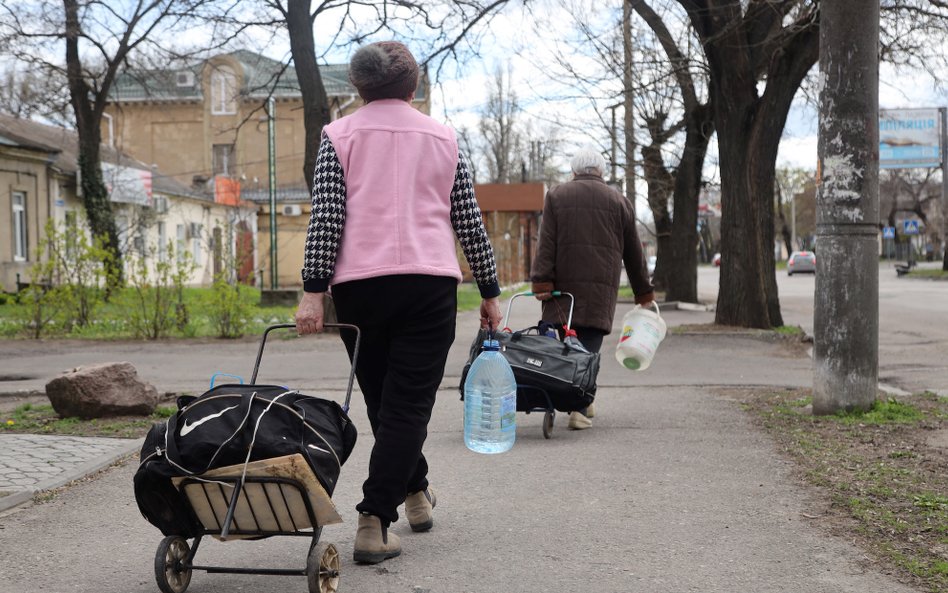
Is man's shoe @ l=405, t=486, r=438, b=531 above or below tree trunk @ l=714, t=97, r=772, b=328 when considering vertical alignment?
below

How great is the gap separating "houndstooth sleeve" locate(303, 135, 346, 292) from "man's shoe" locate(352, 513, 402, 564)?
35.5 inches

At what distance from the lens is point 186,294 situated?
16.1 metres

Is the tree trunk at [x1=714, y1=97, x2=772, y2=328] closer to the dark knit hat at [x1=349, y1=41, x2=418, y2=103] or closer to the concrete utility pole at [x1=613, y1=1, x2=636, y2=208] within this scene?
the concrete utility pole at [x1=613, y1=1, x2=636, y2=208]

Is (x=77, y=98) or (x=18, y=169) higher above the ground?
(x=77, y=98)

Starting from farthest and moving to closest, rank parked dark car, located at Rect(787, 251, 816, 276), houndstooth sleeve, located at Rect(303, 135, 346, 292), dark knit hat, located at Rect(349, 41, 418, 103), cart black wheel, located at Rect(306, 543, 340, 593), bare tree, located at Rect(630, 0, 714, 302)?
parked dark car, located at Rect(787, 251, 816, 276) < bare tree, located at Rect(630, 0, 714, 302) < dark knit hat, located at Rect(349, 41, 418, 103) < houndstooth sleeve, located at Rect(303, 135, 346, 292) < cart black wheel, located at Rect(306, 543, 340, 593)

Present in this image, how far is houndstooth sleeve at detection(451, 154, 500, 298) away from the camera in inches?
170

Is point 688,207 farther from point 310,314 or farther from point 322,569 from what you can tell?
point 322,569

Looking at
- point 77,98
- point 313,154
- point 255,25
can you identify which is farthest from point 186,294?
point 77,98

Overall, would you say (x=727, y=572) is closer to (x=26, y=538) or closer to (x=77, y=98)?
(x=26, y=538)

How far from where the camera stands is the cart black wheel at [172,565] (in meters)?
3.53

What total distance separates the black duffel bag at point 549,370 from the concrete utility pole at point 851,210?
1795 mm

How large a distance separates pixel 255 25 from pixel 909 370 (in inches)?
419

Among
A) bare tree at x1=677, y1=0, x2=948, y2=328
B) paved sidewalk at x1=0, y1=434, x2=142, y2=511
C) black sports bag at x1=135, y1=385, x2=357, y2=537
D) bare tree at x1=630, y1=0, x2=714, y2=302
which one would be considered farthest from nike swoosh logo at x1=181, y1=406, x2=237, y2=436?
bare tree at x1=630, y1=0, x2=714, y2=302

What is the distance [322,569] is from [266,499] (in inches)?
12.0
